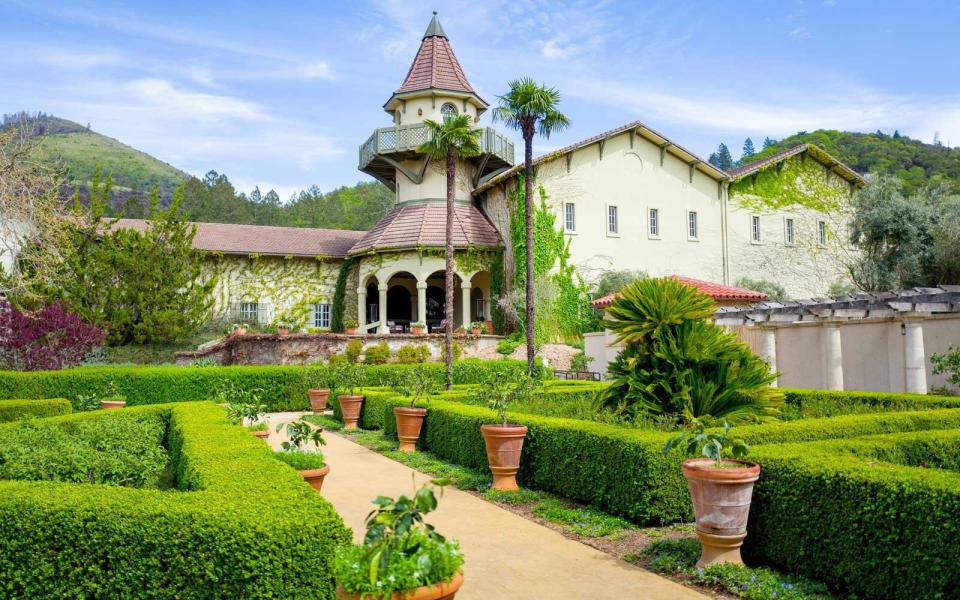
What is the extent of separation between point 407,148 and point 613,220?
9200 millimetres

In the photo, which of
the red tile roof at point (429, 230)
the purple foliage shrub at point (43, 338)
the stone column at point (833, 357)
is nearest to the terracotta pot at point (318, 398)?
the purple foliage shrub at point (43, 338)

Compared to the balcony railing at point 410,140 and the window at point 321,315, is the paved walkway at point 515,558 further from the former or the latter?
the window at point 321,315

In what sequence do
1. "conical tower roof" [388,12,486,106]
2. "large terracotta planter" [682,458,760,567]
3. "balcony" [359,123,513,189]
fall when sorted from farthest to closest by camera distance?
"conical tower roof" [388,12,486,106] < "balcony" [359,123,513,189] < "large terracotta planter" [682,458,760,567]

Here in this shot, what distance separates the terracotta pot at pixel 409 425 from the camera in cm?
1209

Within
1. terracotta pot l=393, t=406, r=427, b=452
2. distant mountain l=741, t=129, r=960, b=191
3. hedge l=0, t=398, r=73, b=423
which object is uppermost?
distant mountain l=741, t=129, r=960, b=191

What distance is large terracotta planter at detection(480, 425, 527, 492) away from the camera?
8.62 meters

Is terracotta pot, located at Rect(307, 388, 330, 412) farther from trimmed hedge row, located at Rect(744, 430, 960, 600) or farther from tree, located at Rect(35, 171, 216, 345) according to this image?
trimmed hedge row, located at Rect(744, 430, 960, 600)

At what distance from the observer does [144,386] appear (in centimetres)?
1822

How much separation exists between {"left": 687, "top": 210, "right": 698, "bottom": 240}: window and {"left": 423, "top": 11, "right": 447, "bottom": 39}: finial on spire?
14.0m

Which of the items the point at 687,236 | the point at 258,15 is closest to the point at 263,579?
the point at 258,15

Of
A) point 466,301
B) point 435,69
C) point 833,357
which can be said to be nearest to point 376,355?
point 466,301

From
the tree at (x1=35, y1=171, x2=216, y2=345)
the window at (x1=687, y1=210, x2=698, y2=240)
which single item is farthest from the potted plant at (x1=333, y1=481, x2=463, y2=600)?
the window at (x1=687, y1=210, x2=698, y2=240)

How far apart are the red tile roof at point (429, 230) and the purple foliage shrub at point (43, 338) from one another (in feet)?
40.6

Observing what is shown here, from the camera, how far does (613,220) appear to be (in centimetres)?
2897
